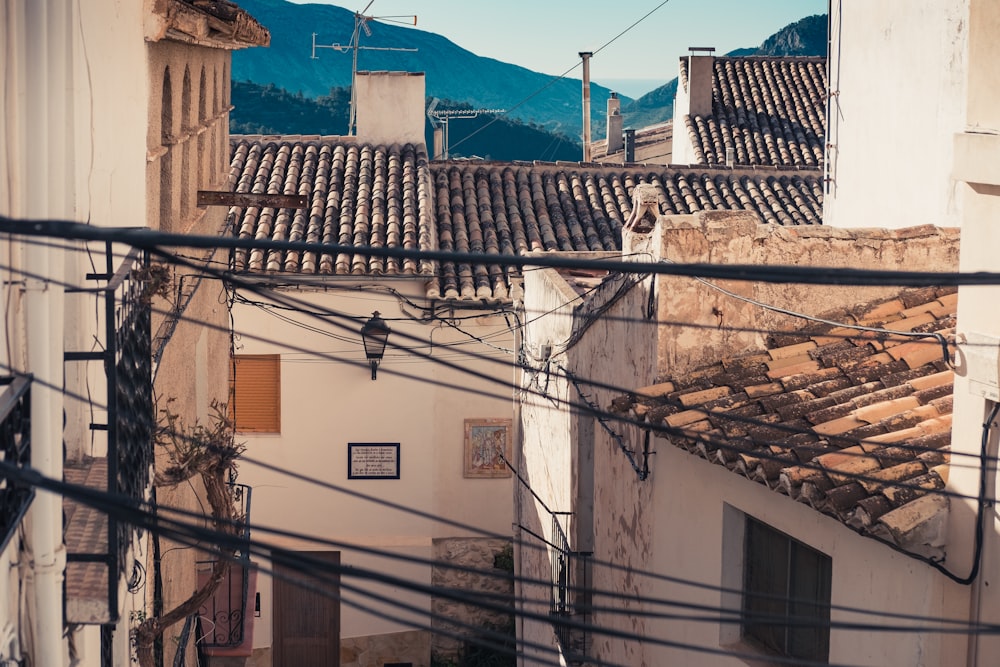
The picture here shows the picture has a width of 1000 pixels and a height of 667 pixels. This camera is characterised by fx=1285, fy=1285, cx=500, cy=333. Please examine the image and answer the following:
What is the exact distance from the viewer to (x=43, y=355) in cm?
487

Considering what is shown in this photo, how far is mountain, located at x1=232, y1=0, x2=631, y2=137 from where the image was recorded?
5831cm

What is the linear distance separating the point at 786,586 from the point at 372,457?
10646 mm

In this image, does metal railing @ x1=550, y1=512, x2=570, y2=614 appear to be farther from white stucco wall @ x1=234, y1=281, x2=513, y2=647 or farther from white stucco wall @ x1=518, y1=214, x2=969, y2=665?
white stucco wall @ x1=234, y1=281, x2=513, y2=647

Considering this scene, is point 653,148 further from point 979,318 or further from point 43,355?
point 43,355

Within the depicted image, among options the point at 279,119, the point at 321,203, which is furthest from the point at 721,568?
the point at 279,119

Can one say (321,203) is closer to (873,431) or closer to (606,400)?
(606,400)

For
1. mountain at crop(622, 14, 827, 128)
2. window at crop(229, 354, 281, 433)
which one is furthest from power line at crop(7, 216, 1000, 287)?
mountain at crop(622, 14, 827, 128)

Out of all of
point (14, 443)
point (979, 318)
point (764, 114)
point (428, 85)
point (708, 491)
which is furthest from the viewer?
point (428, 85)

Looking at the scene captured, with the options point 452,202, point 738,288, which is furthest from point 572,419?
point 452,202

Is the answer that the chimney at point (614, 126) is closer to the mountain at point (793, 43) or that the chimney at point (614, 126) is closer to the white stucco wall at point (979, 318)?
the mountain at point (793, 43)

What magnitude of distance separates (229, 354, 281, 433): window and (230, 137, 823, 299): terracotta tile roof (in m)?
1.50

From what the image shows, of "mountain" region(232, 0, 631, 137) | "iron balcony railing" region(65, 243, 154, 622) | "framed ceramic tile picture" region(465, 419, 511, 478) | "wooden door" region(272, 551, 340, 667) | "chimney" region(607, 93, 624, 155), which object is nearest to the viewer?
"iron balcony railing" region(65, 243, 154, 622)

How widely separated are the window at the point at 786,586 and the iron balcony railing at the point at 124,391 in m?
3.14

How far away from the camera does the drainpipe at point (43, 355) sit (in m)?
4.75
